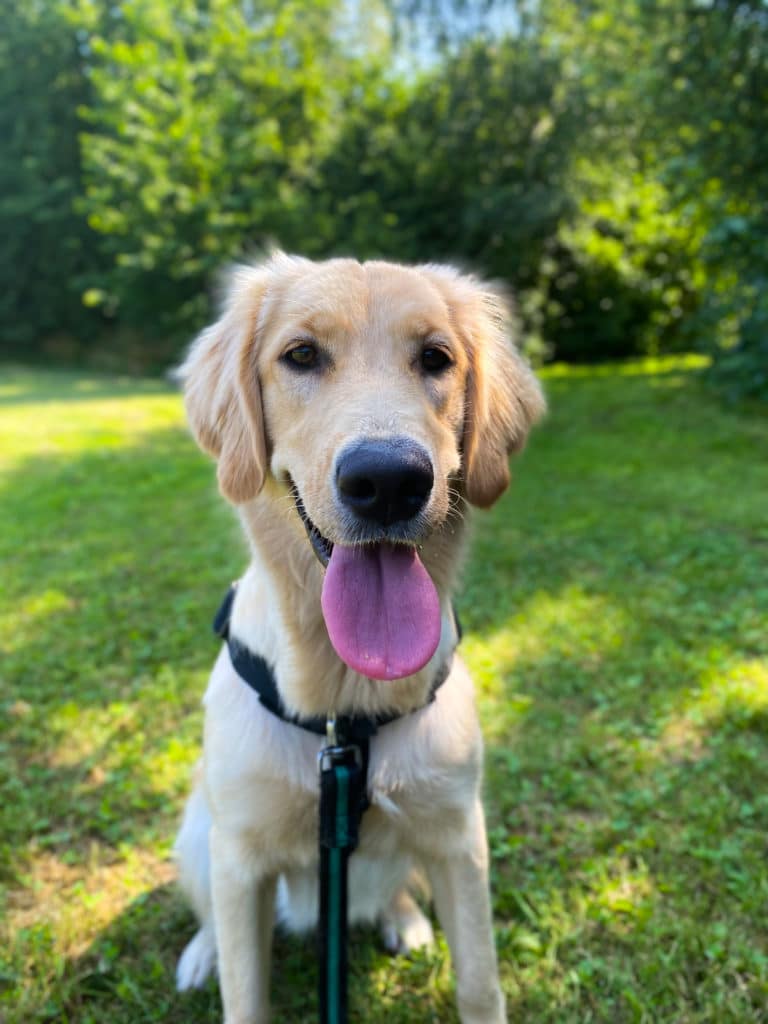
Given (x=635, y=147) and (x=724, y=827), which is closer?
(x=724, y=827)

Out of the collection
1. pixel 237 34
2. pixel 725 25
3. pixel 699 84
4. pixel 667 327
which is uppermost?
pixel 237 34

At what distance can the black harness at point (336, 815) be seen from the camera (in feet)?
6.13

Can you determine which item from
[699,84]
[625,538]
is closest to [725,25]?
[699,84]

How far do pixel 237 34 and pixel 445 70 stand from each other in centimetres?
648

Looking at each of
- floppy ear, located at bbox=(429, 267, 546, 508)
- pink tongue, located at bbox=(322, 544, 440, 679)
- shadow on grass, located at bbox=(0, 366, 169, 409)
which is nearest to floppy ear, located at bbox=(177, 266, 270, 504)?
pink tongue, located at bbox=(322, 544, 440, 679)

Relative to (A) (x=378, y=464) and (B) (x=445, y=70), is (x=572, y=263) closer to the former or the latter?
(B) (x=445, y=70)

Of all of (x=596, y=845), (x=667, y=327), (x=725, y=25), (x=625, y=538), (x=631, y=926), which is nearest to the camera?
(x=631, y=926)

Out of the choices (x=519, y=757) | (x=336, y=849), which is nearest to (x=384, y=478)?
(x=336, y=849)

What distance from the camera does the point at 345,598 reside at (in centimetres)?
182

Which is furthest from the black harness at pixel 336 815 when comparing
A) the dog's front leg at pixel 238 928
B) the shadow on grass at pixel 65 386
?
the shadow on grass at pixel 65 386

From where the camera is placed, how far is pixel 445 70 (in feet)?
55.1

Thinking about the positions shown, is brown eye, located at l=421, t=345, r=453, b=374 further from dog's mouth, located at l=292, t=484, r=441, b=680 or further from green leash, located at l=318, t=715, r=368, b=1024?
green leash, located at l=318, t=715, r=368, b=1024

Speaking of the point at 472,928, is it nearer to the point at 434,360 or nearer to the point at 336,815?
the point at 336,815

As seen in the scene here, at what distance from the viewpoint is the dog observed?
1.82 metres
